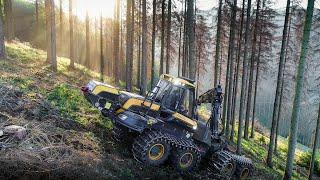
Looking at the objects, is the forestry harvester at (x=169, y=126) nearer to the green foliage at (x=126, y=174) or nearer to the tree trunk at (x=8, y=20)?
the green foliage at (x=126, y=174)

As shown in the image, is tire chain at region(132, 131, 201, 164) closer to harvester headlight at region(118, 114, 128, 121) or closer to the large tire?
the large tire

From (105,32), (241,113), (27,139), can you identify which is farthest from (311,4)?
(105,32)

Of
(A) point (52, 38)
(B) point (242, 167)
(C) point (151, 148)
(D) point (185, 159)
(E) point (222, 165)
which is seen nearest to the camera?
(C) point (151, 148)

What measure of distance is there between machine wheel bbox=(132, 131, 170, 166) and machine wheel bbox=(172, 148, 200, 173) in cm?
32

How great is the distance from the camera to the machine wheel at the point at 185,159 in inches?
442

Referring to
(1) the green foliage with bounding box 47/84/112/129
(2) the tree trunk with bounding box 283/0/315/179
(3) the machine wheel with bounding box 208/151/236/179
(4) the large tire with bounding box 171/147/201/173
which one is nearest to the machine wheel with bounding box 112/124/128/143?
(1) the green foliage with bounding box 47/84/112/129

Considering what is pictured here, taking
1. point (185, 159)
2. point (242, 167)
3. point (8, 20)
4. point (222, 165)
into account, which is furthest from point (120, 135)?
point (8, 20)

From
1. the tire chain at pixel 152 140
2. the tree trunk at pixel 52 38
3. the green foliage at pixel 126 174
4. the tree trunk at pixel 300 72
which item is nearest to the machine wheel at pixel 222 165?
the tire chain at pixel 152 140

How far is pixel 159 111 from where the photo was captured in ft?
38.3

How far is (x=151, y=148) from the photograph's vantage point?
10789mm

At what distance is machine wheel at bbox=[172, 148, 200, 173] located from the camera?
11219 millimetres

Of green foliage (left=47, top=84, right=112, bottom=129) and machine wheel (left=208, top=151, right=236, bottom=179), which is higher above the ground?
green foliage (left=47, top=84, right=112, bottom=129)

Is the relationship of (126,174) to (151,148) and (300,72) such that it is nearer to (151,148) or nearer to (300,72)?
(151,148)

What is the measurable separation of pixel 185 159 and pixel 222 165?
1668 mm
